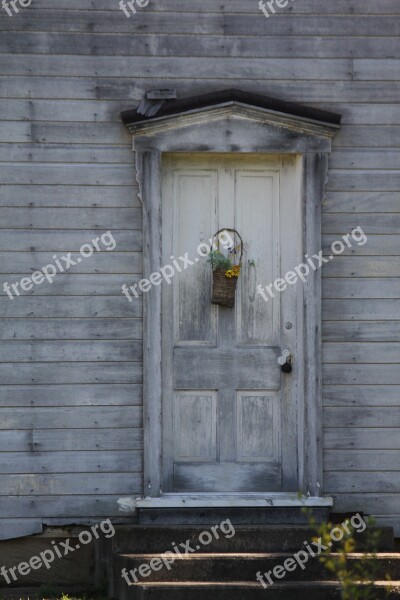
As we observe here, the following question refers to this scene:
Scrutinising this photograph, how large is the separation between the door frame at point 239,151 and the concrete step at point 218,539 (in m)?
0.33

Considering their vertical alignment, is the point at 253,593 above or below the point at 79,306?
below

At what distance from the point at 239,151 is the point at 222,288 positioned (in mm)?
895

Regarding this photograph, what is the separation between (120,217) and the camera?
6594 mm

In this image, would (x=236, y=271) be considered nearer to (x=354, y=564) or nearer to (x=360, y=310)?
(x=360, y=310)

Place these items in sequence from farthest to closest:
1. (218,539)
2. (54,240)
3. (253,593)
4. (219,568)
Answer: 1. (54,240)
2. (218,539)
3. (219,568)
4. (253,593)

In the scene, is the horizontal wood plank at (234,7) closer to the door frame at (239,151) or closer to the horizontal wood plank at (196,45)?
the horizontal wood plank at (196,45)

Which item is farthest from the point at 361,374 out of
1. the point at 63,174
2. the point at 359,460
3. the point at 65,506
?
the point at 63,174

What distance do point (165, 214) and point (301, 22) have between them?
1.54m

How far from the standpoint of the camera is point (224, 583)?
5.65 meters

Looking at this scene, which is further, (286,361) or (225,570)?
(286,361)

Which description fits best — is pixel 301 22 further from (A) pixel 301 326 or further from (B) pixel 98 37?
(A) pixel 301 326

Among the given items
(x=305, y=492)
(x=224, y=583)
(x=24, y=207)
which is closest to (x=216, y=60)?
(x=24, y=207)

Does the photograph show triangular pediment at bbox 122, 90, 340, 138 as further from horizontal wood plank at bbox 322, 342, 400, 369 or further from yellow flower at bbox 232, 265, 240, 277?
horizontal wood plank at bbox 322, 342, 400, 369

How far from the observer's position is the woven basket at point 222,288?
6547mm
